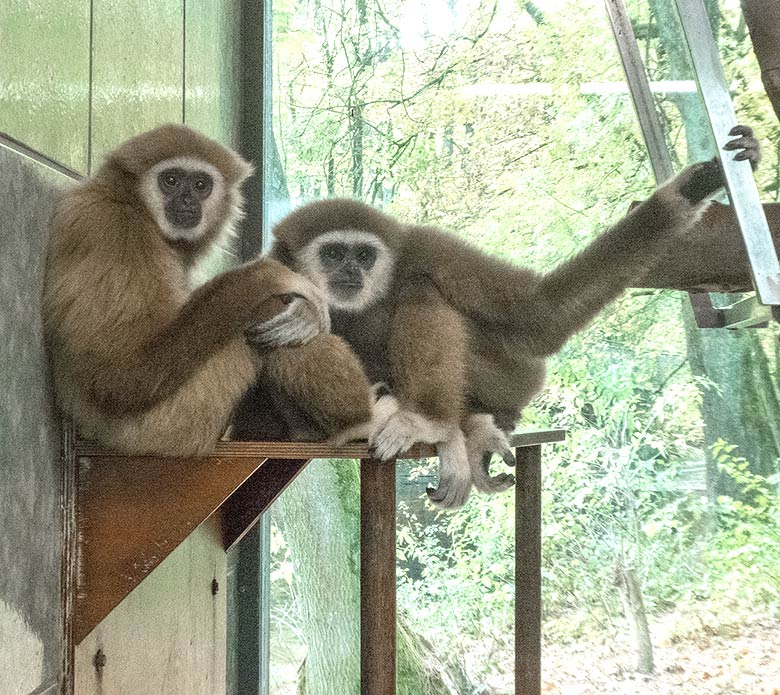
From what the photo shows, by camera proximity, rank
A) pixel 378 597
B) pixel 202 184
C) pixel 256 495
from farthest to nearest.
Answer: pixel 256 495, pixel 202 184, pixel 378 597

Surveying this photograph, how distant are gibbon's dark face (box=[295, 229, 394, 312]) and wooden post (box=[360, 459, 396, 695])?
2.92 feet

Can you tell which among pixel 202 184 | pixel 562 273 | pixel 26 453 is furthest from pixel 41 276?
pixel 562 273

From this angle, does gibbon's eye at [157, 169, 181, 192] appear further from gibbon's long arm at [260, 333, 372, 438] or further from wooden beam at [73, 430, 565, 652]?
wooden beam at [73, 430, 565, 652]

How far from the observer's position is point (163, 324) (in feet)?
8.04

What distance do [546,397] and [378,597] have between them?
3277mm

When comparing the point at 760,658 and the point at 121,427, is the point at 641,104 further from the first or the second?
the point at 760,658

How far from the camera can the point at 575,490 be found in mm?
5746

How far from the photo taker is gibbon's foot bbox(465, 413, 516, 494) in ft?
10.5

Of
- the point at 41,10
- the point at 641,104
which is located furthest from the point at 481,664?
the point at 41,10

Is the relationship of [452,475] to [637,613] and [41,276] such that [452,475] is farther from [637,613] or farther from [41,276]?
[637,613]

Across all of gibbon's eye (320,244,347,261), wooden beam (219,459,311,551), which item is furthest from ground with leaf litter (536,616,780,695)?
gibbon's eye (320,244,347,261)

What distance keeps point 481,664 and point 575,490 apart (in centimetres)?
128

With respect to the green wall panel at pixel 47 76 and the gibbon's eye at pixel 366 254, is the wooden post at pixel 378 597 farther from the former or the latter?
the green wall panel at pixel 47 76

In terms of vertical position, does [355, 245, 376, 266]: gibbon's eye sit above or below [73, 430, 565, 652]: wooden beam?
above
